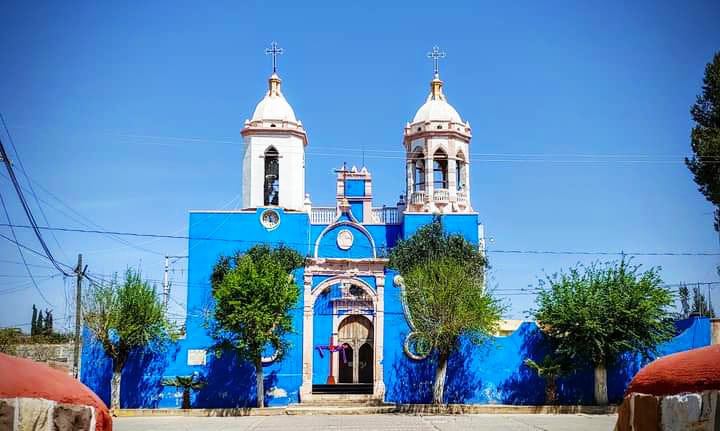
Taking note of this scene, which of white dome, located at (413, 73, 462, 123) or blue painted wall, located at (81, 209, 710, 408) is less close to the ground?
white dome, located at (413, 73, 462, 123)

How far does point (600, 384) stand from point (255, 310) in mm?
11589

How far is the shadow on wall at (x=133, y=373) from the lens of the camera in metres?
28.3

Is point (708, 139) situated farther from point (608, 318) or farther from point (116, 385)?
point (116, 385)

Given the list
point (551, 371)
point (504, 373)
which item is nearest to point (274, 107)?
point (504, 373)

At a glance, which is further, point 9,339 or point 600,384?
point 9,339

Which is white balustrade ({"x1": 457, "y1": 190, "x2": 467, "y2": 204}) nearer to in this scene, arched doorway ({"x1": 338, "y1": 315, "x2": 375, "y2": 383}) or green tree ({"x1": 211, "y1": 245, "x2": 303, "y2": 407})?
arched doorway ({"x1": 338, "y1": 315, "x2": 375, "y2": 383})

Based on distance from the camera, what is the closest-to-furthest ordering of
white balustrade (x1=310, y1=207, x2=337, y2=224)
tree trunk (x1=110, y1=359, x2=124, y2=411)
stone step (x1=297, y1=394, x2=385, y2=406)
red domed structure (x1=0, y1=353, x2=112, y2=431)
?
red domed structure (x1=0, y1=353, x2=112, y2=431) < tree trunk (x1=110, y1=359, x2=124, y2=411) < stone step (x1=297, y1=394, x2=385, y2=406) < white balustrade (x1=310, y1=207, x2=337, y2=224)

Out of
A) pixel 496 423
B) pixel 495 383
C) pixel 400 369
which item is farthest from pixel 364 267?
pixel 496 423

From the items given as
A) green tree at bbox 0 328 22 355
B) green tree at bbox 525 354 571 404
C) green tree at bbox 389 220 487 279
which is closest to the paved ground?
green tree at bbox 525 354 571 404

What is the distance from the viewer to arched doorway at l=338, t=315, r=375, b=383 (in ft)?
102

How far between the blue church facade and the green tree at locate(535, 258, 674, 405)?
1.56m

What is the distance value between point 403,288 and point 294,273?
160 inches

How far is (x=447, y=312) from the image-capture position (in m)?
27.4

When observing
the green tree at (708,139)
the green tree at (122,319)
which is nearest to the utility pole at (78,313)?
the green tree at (122,319)
